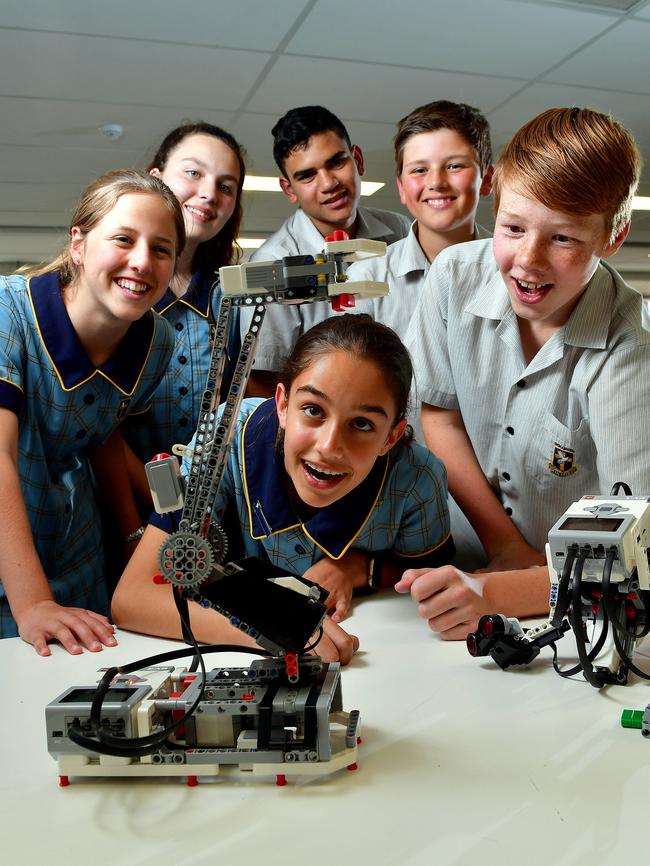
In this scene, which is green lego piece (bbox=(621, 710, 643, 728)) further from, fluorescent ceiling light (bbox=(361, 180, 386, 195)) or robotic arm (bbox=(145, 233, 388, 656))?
fluorescent ceiling light (bbox=(361, 180, 386, 195))

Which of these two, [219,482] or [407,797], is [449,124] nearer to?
[219,482]

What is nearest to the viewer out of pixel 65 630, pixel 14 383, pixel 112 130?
pixel 65 630

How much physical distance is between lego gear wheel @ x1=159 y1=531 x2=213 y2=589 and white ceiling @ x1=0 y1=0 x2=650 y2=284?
8.01ft

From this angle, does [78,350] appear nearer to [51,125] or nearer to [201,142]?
[201,142]

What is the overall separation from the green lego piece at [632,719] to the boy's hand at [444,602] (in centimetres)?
33

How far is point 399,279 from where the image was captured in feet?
6.85

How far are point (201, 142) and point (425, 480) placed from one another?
1.04 m

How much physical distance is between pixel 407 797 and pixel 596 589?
0.39 meters

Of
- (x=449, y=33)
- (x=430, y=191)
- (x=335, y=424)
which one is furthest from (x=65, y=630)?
(x=449, y=33)

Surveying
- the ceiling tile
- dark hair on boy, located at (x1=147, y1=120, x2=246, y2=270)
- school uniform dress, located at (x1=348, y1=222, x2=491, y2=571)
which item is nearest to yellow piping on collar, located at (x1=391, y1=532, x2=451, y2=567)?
school uniform dress, located at (x1=348, y1=222, x2=491, y2=571)

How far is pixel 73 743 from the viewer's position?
85cm

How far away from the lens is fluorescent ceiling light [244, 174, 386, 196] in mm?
5502

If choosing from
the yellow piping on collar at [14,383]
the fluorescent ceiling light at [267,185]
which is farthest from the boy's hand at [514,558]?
the fluorescent ceiling light at [267,185]

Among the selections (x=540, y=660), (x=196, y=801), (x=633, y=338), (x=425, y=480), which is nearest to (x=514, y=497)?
(x=425, y=480)
